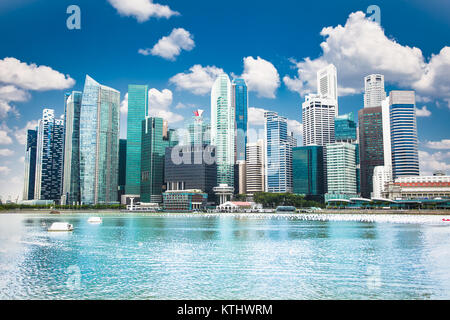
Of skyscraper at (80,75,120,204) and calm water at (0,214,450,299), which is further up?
skyscraper at (80,75,120,204)

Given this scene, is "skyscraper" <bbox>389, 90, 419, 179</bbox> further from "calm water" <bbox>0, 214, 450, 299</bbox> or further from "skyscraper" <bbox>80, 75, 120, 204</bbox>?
"calm water" <bbox>0, 214, 450, 299</bbox>

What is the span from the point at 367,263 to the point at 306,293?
10336 mm

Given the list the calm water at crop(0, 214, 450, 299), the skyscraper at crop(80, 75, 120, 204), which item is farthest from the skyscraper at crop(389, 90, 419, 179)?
the calm water at crop(0, 214, 450, 299)

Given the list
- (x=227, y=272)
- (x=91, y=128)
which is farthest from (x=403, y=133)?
(x=227, y=272)

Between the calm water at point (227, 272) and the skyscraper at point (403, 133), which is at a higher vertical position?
the skyscraper at point (403, 133)

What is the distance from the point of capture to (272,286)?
2012cm

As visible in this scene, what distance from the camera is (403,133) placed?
564 feet

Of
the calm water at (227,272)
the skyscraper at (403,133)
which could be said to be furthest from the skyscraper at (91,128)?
the calm water at (227,272)

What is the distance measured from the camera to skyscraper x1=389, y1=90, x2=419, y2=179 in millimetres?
169250

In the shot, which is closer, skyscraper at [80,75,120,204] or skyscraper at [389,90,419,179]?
skyscraper at [389,90,419,179]

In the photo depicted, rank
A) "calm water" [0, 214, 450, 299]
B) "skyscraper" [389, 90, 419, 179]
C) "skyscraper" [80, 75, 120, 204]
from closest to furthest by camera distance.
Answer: "calm water" [0, 214, 450, 299] → "skyscraper" [389, 90, 419, 179] → "skyscraper" [80, 75, 120, 204]

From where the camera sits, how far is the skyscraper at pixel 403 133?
169250 mm

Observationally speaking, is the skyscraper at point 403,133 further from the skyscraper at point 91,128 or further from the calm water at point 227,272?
the calm water at point 227,272

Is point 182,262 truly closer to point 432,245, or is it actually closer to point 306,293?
point 306,293
